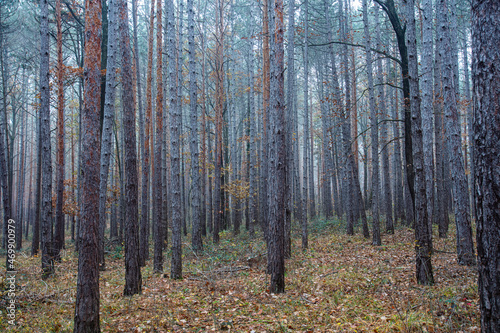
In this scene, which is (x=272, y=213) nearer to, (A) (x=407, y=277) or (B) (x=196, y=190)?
(A) (x=407, y=277)

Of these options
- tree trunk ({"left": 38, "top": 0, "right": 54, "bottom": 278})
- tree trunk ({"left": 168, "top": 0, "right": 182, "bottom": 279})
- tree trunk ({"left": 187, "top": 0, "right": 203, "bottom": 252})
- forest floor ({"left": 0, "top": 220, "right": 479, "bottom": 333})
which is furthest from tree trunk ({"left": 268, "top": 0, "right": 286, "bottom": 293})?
tree trunk ({"left": 38, "top": 0, "right": 54, "bottom": 278})

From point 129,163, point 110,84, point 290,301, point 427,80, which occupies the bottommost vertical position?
point 290,301

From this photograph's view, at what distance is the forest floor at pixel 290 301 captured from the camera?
492cm

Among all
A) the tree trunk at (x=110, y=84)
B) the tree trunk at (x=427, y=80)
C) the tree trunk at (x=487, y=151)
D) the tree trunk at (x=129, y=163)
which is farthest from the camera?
the tree trunk at (x=110, y=84)

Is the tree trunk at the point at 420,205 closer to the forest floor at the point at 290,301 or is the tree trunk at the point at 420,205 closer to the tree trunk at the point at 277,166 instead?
the forest floor at the point at 290,301

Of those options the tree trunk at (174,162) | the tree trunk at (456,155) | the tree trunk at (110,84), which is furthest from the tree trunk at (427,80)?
the tree trunk at (110,84)

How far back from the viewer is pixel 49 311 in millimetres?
5941

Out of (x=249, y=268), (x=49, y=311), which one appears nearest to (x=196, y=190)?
(x=249, y=268)

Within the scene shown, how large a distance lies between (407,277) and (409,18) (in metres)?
6.05

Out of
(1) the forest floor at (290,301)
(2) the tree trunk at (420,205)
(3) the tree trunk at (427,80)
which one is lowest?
(1) the forest floor at (290,301)

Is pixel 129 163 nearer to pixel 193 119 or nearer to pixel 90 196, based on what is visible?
pixel 90 196

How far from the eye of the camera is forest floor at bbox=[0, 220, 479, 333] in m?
4.92

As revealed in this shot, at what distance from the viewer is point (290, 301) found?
20.2 feet

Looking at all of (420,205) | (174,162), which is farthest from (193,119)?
(420,205)
